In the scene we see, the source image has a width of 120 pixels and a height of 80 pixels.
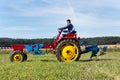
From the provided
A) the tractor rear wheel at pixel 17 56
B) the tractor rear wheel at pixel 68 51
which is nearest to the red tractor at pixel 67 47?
the tractor rear wheel at pixel 68 51

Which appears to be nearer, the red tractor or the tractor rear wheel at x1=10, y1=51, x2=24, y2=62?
the red tractor

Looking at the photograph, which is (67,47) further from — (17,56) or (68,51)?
(17,56)

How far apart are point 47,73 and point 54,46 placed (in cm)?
747

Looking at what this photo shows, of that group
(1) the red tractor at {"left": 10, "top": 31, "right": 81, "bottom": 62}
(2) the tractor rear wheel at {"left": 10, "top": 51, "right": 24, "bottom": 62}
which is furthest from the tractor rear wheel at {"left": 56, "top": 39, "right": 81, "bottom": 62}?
(2) the tractor rear wheel at {"left": 10, "top": 51, "right": 24, "bottom": 62}

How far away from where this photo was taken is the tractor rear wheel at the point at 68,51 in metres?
19.3

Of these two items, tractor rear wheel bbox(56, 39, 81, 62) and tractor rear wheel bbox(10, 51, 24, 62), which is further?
tractor rear wheel bbox(10, 51, 24, 62)

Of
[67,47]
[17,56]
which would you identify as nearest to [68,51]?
[67,47]

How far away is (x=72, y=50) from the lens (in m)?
19.4

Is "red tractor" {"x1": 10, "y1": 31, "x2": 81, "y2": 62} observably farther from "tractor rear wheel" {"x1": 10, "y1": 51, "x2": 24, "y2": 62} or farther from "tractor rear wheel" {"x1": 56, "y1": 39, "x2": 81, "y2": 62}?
"tractor rear wheel" {"x1": 10, "y1": 51, "x2": 24, "y2": 62}

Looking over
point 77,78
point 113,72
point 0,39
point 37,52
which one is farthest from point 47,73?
point 0,39

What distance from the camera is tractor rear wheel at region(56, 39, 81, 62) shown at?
19281mm

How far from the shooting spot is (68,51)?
63.7ft

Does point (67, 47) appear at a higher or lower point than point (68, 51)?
higher

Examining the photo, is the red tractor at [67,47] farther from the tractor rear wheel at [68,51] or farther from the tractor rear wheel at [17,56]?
A: the tractor rear wheel at [17,56]
